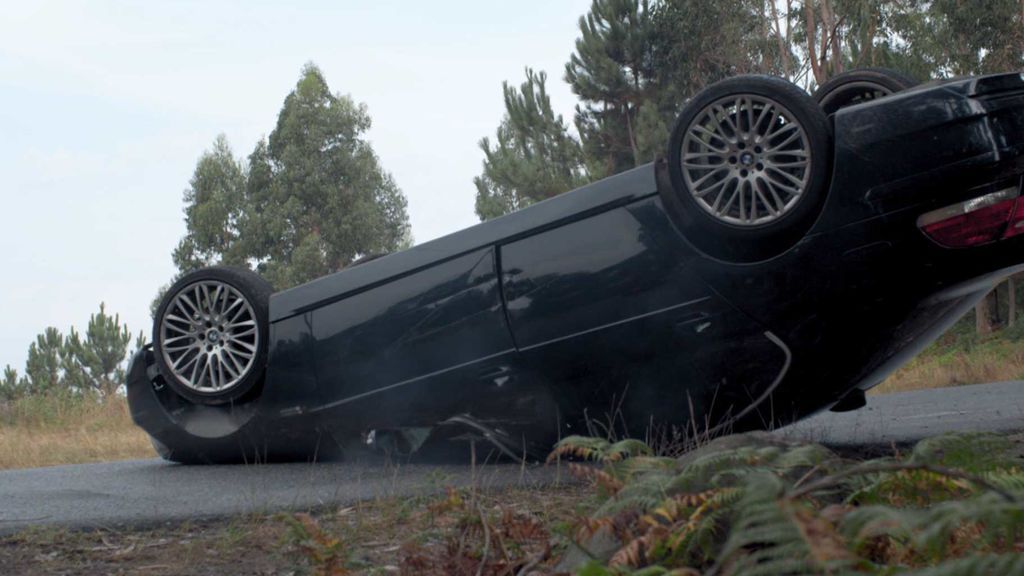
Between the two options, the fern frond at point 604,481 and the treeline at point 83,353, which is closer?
the fern frond at point 604,481

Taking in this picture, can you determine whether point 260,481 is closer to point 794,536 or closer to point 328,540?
point 328,540

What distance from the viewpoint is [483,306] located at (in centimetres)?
543

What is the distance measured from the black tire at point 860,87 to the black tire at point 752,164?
0.80 meters

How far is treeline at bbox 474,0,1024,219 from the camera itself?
94.7 ft

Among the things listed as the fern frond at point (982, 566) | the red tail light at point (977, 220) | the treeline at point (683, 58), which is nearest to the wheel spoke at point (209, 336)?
the red tail light at point (977, 220)

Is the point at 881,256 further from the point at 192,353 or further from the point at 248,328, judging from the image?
the point at 192,353

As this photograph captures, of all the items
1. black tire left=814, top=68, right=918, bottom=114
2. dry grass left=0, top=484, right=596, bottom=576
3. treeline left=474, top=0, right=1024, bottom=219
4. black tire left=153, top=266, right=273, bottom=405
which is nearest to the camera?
dry grass left=0, top=484, right=596, bottom=576

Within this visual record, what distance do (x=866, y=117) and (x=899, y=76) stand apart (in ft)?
2.99

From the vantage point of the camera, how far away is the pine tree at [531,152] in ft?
108

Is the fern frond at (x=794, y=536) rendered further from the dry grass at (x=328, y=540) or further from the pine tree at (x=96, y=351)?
the pine tree at (x=96, y=351)

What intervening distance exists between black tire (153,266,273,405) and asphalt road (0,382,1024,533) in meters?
0.51

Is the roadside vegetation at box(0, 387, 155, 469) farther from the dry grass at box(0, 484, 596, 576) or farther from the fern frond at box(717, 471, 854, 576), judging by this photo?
the fern frond at box(717, 471, 854, 576)

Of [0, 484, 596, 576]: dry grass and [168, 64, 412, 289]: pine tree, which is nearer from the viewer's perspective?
[0, 484, 596, 576]: dry grass

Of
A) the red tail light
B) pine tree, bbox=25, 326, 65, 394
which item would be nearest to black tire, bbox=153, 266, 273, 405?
the red tail light
